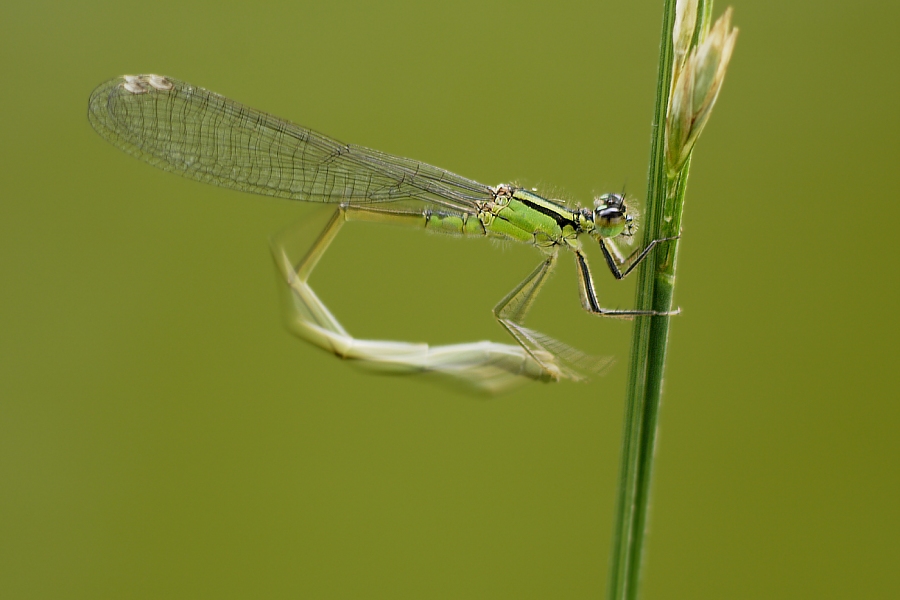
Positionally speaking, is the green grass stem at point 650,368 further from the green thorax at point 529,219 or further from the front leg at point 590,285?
the green thorax at point 529,219

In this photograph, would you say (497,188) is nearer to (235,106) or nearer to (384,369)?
(384,369)

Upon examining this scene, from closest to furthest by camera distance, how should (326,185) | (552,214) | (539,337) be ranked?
(539,337) → (552,214) → (326,185)

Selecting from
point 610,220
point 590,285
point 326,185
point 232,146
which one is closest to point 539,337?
point 590,285

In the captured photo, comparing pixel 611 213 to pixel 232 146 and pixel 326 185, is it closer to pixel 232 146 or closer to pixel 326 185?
pixel 326 185

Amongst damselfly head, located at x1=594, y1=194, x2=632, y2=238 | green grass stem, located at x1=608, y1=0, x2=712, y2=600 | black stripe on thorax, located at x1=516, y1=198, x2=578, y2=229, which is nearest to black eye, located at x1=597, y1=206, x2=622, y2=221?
damselfly head, located at x1=594, y1=194, x2=632, y2=238

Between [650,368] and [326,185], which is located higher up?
[326,185]

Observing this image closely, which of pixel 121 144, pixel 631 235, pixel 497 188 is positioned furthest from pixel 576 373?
pixel 121 144
